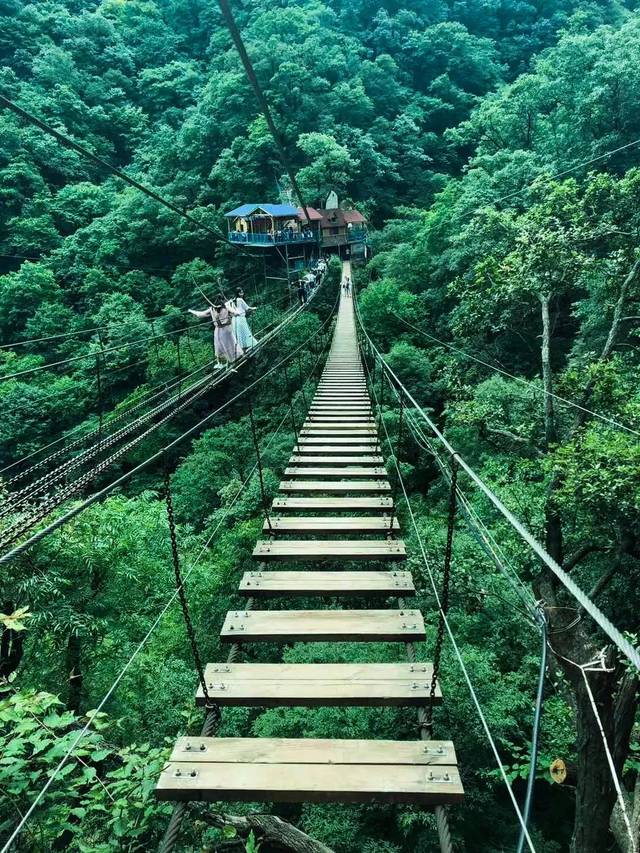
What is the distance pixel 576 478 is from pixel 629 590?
2.01 metres

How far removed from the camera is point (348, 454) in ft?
14.9

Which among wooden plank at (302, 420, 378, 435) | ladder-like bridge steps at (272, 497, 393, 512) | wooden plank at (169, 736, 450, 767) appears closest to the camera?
wooden plank at (169, 736, 450, 767)

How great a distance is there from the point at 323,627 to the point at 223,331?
350 centimetres

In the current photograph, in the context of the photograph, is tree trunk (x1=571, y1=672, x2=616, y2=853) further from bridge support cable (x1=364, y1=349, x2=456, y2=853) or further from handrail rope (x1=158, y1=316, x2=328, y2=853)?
handrail rope (x1=158, y1=316, x2=328, y2=853)

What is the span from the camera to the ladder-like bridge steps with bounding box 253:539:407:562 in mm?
2750

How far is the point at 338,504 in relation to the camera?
3359 millimetres

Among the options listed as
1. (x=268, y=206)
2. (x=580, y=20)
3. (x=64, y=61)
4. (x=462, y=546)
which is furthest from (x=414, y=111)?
(x=462, y=546)

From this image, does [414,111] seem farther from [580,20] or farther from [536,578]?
[536,578]

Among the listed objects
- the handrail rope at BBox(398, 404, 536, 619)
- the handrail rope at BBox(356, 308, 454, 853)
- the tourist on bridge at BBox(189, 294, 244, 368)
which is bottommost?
the handrail rope at BBox(356, 308, 454, 853)

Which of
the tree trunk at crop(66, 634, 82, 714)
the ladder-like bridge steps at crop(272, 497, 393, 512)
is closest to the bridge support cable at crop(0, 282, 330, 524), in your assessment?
the ladder-like bridge steps at crop(272, 497, 393, 512)

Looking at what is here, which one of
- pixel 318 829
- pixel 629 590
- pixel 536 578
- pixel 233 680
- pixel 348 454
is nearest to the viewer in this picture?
pixel 233 680

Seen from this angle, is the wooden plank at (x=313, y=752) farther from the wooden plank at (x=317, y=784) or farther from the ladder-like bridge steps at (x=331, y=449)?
the ladder-like bridge steps at (x=331, y=449)

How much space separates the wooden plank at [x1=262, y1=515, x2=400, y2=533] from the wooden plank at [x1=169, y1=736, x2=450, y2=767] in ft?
4.89

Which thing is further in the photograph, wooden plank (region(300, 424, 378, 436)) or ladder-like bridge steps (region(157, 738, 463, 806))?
wooden plank (region(300, 424, 378, 436))
